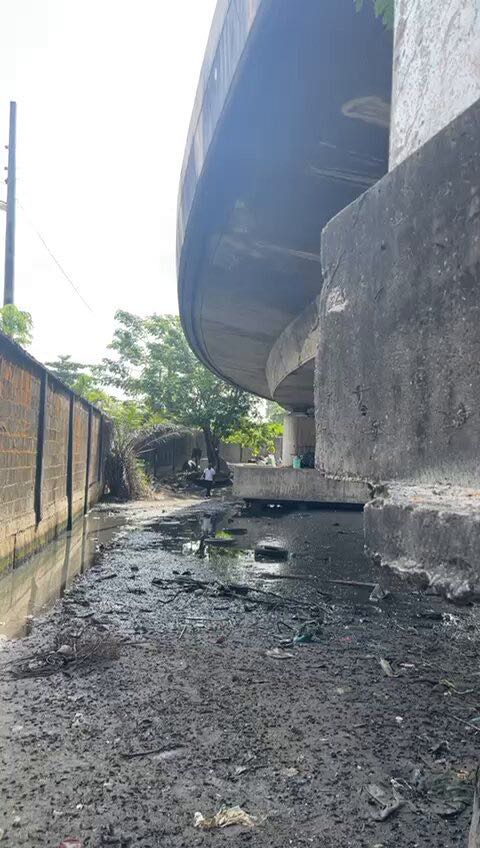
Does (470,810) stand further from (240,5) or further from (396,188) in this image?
(240,5)

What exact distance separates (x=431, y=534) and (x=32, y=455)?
728 centimetres

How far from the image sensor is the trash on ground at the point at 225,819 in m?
2.26

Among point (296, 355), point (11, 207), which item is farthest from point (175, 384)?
point (296, 355)

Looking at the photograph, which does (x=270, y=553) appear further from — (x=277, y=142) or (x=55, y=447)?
(x=277, y=142)

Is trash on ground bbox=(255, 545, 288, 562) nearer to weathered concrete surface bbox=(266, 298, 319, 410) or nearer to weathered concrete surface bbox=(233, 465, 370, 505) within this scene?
weathered concrete surface bbox=(266, 298, 319, 410)

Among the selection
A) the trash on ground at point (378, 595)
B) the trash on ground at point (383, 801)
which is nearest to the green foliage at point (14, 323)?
the trash on ground at point (378, 595)

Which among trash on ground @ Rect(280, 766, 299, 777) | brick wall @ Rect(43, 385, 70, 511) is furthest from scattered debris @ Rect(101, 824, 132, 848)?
brick wall @ Rect(43, 385, 70, 511)

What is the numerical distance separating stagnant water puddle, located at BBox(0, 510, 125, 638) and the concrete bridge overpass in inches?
153

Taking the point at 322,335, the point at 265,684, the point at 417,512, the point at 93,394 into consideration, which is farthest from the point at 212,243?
the point at 93,394

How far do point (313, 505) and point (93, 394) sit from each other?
32.3 ft

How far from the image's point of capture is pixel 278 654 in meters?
4.17

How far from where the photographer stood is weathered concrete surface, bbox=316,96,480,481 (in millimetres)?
1157

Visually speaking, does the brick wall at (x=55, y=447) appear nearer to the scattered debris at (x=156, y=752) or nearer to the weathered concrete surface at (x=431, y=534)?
the scattered debris at (x=156, y=752)

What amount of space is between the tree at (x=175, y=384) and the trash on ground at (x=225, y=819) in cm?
2133
